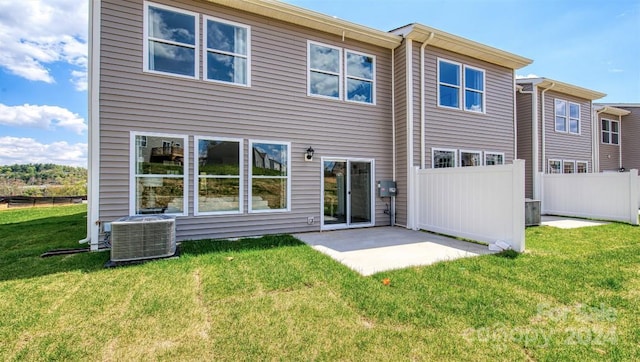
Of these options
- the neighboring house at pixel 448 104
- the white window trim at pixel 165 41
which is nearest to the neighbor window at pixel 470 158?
the neighboring house at pixel 448 104

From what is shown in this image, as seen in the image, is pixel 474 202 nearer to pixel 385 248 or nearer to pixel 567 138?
pixel 385 248

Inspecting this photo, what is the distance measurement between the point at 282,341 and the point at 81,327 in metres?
1.99

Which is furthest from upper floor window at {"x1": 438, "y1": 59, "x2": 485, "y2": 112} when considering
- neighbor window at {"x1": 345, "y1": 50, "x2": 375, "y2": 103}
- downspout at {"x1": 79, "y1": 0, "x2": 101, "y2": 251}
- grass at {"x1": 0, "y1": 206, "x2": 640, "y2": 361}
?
downspout at {"x1": 79, "y1": 0, "x2": 101, "y2": 251}

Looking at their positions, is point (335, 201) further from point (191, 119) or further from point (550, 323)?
point (550, 323)

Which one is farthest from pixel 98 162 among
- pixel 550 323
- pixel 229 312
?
pixel 550 323

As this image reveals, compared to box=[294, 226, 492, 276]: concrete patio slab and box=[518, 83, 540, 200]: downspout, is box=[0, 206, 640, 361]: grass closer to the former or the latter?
box=[294, 226, 492, 276]: concrete patio slab

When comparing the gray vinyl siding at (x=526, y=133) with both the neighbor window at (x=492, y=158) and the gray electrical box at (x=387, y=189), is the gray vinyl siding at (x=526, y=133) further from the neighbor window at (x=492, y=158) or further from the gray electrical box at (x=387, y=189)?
the gray electrical box at (x=387, y=189)

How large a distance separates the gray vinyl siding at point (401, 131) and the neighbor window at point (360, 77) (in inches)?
30.1

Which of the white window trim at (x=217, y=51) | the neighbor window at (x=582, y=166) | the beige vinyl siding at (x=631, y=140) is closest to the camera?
the white window trim at (x=217, y=51)

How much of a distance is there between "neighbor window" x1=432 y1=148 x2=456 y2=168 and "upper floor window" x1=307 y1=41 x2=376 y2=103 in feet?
8.24

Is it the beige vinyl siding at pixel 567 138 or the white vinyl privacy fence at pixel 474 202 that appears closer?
the white vinyl privacy fence at pixel 474 202

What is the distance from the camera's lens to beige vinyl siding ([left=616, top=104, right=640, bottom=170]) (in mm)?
15164

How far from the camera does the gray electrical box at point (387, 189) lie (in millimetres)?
8242

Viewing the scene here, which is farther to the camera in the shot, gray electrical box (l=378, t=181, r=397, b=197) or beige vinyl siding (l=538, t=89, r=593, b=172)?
beige vinyl siding (l=538, t=89, r=593, b=172)
